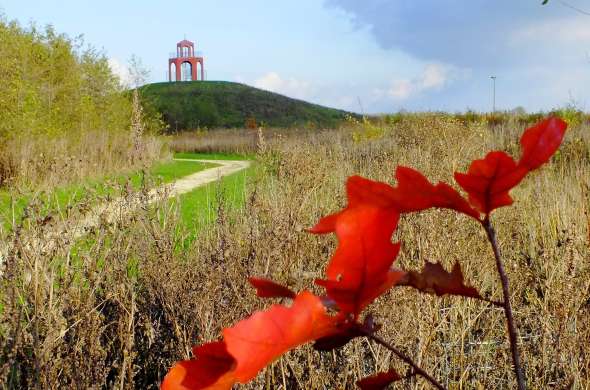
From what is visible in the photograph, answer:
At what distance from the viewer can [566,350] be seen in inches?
106

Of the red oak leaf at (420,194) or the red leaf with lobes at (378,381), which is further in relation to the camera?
the red leaf with lobes at (378,381)

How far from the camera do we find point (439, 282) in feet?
1.35

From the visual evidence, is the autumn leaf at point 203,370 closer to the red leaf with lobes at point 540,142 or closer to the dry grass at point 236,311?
the red leaf with lobes at point 540,142

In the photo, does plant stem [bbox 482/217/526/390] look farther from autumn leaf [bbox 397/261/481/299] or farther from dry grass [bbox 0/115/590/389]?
dry grass [bbox 0/115/590/389]

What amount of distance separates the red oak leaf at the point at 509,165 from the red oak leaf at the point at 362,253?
0.18 feet

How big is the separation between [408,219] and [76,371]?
2.41 meters

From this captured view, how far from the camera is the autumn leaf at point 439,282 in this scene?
16.0 inches

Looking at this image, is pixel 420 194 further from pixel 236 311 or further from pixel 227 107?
pixel 227 107

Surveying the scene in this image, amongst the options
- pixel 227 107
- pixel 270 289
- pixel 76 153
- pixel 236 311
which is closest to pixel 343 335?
pixel 270 289

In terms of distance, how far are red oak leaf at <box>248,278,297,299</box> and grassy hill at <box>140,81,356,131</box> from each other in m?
47.7

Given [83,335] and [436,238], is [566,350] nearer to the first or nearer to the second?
[436,238]

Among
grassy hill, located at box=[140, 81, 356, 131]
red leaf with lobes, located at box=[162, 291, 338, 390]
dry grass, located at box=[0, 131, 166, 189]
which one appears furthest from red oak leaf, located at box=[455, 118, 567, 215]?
grassy hill, located at box=[140, 81, 356, 131]

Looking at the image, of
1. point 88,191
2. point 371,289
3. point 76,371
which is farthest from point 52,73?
point 371,289

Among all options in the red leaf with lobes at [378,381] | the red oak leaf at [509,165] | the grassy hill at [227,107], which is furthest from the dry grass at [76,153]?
the grassy hill at [227,107]
